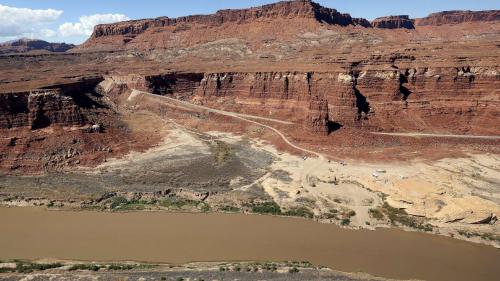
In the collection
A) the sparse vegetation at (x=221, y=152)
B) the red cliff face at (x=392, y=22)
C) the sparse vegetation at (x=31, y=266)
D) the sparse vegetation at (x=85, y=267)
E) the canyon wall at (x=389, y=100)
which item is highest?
the red cliff face at (x=392, y=22)

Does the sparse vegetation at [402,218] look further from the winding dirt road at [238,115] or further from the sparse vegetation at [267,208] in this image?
the winding dirt road at [238,115]

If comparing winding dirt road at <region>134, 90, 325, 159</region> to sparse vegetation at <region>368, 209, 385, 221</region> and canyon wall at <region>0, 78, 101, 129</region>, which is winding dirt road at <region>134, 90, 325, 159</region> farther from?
canyon wall at <region>0, 78, 101, 129</region>

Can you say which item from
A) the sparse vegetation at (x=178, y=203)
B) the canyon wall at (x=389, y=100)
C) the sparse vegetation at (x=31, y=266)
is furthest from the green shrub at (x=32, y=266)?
the canyon wall at (x=389, y=100)

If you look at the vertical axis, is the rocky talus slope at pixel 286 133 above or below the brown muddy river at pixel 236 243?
above

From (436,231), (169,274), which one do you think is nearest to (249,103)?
(436,231)

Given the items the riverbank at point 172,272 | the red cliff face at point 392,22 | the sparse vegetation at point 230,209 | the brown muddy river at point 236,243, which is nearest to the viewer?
the riverbank at point 172,272

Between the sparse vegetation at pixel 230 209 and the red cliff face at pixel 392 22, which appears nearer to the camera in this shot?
the sparse vegetation at pixel 230 209

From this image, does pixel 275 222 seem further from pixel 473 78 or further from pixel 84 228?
pixel 473 78

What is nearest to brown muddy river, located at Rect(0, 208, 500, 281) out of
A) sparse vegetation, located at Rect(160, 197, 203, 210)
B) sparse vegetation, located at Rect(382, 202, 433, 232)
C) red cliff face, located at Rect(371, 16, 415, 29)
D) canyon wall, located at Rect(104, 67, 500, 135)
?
sparse vegetation, located at Rect(382, 202, 433, 232)

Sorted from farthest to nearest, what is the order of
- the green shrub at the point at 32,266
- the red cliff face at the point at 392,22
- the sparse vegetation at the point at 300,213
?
1. the red cliff face at the point at 392,22
2. the sparse vegetation at the point at 300,213
3. the green shrub at the point at 32,266
